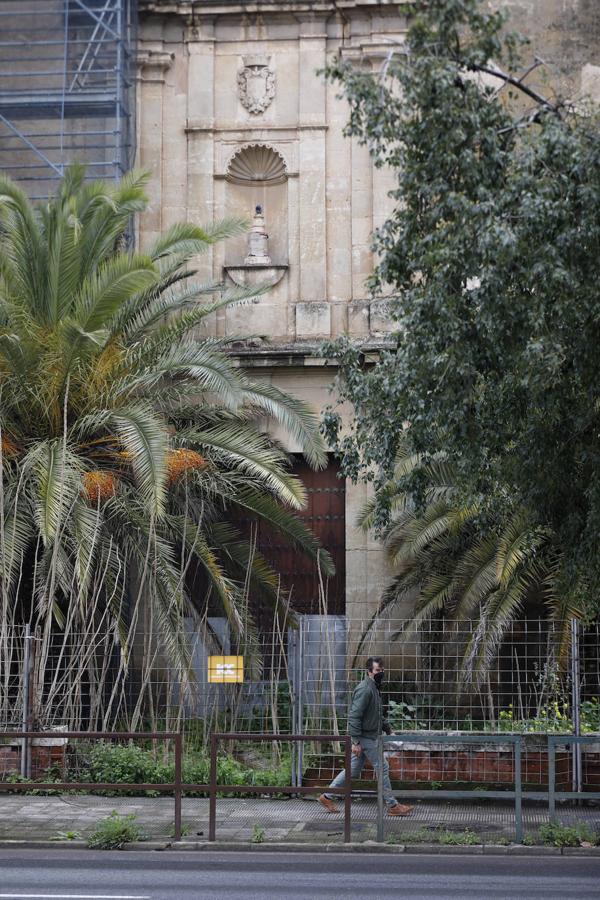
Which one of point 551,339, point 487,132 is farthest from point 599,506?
point 487,132

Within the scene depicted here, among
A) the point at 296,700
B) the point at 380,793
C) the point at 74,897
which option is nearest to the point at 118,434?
the point at 296,700

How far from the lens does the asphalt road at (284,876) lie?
10008 mm

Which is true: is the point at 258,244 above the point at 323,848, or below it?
above

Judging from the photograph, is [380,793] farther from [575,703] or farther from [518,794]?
[575,703]

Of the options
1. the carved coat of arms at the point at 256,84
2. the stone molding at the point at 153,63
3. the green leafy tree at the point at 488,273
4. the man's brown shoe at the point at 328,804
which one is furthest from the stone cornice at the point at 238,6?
the man's brown shoe at the point at 328,804

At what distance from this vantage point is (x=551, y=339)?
11484 mm

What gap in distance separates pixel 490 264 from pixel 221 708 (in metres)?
7.78

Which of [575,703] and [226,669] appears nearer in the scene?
[575,703]

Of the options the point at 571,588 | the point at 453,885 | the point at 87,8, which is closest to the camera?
the point at 453,885

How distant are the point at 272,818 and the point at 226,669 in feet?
8.12

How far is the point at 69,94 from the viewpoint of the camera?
21.4 meters

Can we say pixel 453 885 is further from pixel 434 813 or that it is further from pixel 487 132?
pixel 487 132

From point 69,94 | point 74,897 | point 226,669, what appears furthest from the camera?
point 69,94

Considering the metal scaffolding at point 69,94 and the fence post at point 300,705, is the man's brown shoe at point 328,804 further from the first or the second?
the metal scaffolding at point 69,94
